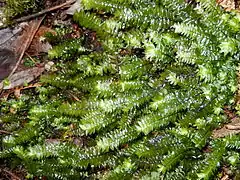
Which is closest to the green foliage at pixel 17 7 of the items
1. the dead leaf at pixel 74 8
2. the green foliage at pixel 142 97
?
the dead leaf at pixel 74 8

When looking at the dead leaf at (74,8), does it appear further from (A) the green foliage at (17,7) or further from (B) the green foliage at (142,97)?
(A) the green foliage at (17,7)

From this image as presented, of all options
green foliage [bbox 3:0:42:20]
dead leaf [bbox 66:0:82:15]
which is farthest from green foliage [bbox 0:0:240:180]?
green foliage [bbox 3:0:42:20]

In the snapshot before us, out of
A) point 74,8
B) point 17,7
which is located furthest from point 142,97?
point 17,7

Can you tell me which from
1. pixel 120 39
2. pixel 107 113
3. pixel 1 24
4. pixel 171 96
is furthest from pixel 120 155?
pixel 1 24

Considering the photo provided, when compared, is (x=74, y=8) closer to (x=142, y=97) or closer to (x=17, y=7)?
(x=17, y=7)

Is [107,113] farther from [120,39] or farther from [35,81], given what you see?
[35,81]

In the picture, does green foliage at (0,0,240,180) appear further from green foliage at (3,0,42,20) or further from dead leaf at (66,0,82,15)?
green foliage at (3,0,42,20)

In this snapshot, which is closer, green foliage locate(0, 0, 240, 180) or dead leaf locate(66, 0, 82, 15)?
green foliage locate(0, 0, 240, 180)

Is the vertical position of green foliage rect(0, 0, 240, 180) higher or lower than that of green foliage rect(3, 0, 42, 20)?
lower
